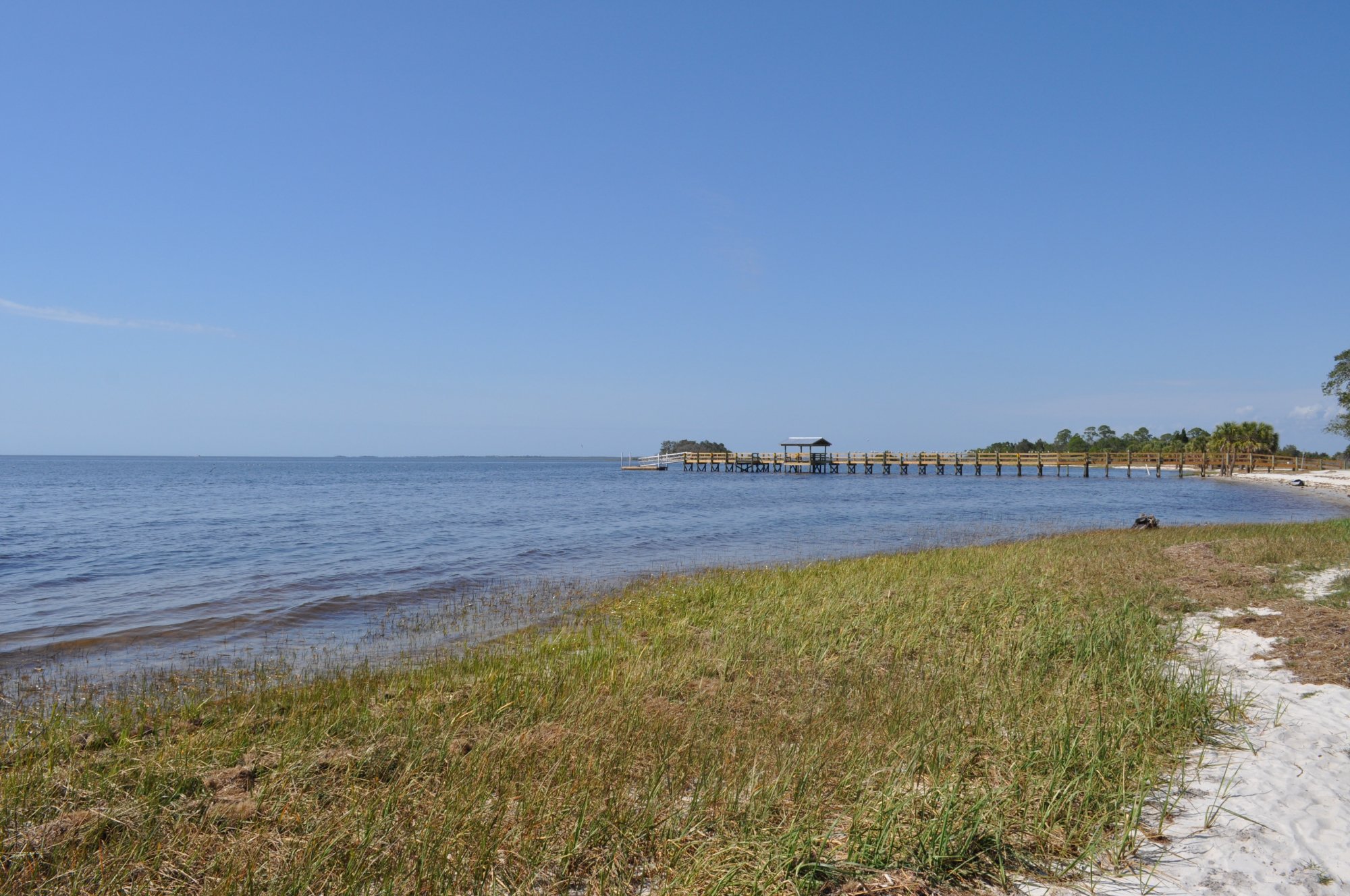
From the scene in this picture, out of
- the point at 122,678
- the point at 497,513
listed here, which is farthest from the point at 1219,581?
the point at 497,513

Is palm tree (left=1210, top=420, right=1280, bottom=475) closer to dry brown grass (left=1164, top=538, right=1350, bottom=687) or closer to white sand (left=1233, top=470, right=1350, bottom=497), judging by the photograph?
white sand (left=1233, top=470, right=1350, bottom=497)

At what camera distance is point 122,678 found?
956 cm

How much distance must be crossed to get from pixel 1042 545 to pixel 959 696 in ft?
43.8

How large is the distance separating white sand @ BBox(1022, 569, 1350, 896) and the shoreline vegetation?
21 cm

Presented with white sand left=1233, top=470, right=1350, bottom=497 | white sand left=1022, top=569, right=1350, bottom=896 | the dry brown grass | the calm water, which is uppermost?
white sand left=1233, top=470, right=1350, bottom=497

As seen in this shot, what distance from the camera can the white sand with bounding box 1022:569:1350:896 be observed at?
165 inches

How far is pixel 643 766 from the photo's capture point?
220 inches

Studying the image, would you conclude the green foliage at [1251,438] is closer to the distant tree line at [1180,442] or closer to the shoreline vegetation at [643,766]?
the distant tree line at [1180,442]

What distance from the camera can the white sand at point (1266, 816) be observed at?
419 cm

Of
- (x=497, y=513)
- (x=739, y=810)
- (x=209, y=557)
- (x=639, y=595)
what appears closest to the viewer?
(x=739, y=810)

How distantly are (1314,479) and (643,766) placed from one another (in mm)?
75304

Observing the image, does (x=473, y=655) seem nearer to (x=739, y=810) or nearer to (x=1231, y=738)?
(x=739, y=810)

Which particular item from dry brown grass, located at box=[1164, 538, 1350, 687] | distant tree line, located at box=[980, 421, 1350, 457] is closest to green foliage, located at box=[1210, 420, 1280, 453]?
distant tree line, located at box=[980, 421, 1350, 457]

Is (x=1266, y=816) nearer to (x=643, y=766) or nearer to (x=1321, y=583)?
(x=643, y=766)
